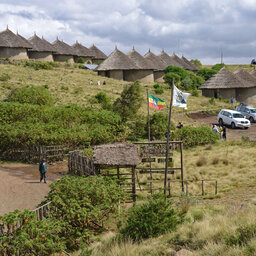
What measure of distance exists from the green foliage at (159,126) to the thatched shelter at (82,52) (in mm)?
48297

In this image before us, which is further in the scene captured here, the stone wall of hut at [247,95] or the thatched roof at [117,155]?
the stone wall of hut at [247,95]

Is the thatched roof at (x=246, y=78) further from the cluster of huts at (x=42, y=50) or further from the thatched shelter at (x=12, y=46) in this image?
the thatched shelter at (x=12, y=46)

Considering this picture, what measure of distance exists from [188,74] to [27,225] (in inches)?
2220

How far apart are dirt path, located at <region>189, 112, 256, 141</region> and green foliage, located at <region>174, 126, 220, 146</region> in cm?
269

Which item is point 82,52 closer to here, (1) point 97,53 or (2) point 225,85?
(1) point 97,53

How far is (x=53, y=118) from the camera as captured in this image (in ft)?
89.8

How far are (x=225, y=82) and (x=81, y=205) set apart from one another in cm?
3989

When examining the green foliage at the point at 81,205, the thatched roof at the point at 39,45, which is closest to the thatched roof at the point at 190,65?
the thatched roof at the point at 39,45

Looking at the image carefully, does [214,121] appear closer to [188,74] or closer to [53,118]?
[53,118]

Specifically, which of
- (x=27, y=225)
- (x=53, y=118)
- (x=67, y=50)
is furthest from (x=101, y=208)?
(x=67, y=50)

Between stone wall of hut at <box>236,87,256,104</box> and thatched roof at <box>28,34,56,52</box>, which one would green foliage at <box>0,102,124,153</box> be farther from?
thatched roof at <box>28,34,56,52</box>

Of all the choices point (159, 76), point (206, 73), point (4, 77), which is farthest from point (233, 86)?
point (4, 77)

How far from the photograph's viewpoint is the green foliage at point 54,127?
2380 cm

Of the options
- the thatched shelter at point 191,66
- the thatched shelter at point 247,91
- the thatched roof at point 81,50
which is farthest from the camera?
the thatched roof at point 81,50
